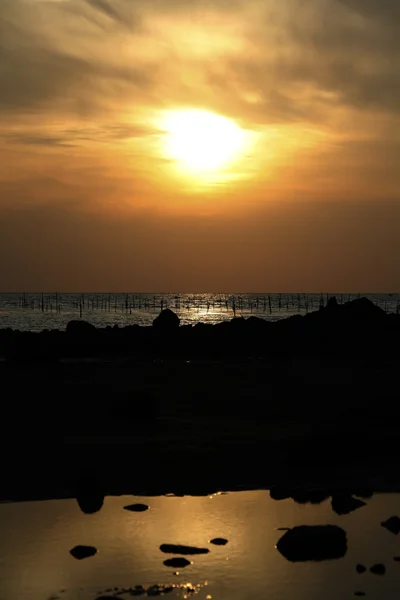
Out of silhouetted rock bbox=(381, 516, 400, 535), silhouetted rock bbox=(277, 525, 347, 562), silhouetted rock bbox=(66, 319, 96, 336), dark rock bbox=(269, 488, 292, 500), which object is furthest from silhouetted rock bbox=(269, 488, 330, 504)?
silhouetted rock bbox=(66, 319, 96, 336)

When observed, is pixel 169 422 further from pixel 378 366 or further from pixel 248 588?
pixel 378 366

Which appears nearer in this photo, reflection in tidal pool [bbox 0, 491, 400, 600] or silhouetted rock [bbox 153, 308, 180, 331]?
reflection in tidal pool [bbox 0, 491, 400, 600]

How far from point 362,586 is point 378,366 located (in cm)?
2988

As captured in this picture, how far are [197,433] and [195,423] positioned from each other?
58.5 inches

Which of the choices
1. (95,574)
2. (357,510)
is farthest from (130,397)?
(95,574)

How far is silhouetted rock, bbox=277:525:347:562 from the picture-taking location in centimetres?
1076

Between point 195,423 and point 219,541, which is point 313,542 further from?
point 195,423

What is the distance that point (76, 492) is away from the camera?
46.2 ft

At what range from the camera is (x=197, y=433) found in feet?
63.2

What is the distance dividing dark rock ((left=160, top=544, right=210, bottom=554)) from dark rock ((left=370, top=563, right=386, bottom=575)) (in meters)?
2.37

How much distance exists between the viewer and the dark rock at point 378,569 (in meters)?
9.98

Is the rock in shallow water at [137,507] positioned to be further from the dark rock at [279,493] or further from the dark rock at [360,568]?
the dark rock at [360,568]

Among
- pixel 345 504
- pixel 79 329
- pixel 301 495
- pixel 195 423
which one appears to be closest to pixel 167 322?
pixel 79 329

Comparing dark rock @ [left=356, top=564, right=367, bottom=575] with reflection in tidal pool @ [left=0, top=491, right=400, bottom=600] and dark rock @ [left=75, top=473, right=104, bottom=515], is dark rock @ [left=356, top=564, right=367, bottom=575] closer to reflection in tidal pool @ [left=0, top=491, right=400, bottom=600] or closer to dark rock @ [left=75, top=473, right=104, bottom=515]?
reflection in tidal pool @ [left=0, top=491, right=400, bottom=600]
